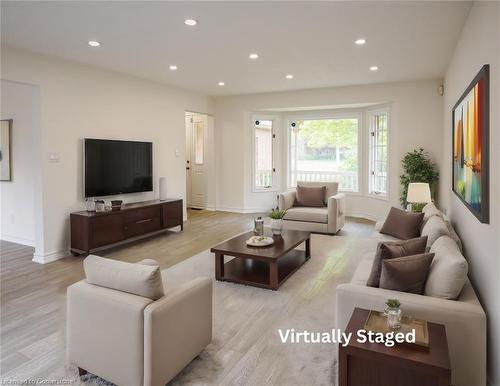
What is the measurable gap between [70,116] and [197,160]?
4.17 m

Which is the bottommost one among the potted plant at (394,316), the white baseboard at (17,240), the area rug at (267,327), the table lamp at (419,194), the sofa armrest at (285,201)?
the area rug at (267,327)

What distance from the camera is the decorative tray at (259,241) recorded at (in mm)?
4016

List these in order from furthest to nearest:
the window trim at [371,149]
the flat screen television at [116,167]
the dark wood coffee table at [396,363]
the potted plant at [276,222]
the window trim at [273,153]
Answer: the window trim at [273,153] < the window trim at [371,149] < the flat screen television at [116,167] < the potted plant at [276,222] < the dark wood coffee table at [396,363]

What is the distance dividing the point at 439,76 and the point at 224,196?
5.04 metres

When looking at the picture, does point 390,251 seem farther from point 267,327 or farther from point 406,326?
point 267,327

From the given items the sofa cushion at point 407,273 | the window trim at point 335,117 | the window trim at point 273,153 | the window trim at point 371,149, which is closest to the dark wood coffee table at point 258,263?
the sofa cushion at point 407,273

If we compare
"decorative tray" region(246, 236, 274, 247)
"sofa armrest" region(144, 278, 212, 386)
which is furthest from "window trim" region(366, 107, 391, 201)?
"sofa armrest" region(144, 278, 212, 386)

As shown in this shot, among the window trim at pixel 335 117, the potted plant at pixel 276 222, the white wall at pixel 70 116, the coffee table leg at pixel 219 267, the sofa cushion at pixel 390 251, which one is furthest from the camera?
the window trim at pixel 335 117

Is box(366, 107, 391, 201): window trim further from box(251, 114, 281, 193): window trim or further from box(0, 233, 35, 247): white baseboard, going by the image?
box(0, 233, 35, 247): white baseboard

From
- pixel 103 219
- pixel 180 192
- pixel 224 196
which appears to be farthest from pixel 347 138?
pixel 103 219

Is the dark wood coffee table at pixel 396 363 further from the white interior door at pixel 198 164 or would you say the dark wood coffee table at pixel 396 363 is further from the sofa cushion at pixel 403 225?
the white interior door at pixel 198 164

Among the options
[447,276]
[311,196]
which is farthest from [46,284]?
[311,196]

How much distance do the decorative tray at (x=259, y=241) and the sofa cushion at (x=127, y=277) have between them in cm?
203

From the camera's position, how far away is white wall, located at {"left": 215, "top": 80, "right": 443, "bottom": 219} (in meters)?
6.46
